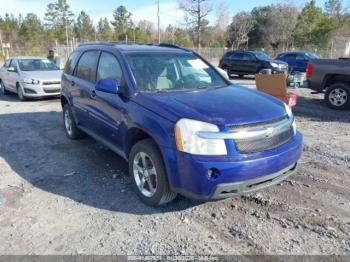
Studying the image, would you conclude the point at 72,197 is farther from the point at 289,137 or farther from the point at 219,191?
the point at 289,137

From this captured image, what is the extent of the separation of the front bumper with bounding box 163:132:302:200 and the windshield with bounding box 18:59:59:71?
418 inches

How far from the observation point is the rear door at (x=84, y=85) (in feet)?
17.3

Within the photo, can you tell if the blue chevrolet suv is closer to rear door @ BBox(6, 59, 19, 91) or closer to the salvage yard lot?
the salvage yard lot

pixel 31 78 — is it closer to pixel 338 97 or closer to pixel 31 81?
pixel 31 81

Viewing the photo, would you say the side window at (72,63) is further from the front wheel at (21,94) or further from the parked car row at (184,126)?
the front wheel at (21,94)

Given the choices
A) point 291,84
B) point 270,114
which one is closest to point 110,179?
point 270,114

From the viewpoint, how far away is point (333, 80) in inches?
381

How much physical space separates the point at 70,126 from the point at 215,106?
3.88 m

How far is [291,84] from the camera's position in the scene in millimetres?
13562

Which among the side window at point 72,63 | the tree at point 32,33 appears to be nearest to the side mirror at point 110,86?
the side window at point 72,63

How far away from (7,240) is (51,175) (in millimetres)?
1676

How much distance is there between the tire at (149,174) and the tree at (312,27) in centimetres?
4475

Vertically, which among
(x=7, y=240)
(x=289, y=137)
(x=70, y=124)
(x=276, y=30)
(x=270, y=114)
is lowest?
(x=7, y=240)

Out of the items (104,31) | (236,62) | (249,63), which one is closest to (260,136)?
(249,63)
